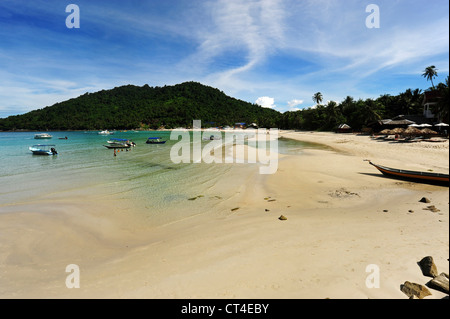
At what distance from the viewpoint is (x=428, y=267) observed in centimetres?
468

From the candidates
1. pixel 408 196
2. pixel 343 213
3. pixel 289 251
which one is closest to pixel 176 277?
pixel 289 251

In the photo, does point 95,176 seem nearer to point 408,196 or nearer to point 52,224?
point 52,224

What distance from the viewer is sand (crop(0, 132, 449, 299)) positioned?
4887mm

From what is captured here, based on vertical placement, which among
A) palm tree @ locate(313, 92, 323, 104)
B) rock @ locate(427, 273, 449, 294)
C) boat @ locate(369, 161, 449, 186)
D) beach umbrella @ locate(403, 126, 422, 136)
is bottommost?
rock @ locate(427, 273, 449, 294)

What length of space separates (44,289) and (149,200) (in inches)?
301

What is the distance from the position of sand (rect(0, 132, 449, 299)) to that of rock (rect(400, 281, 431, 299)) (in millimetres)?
139

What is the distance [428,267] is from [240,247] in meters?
4.62

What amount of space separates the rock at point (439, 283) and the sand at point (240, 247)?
0.12 meters

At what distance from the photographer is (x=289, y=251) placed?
6.27 m
